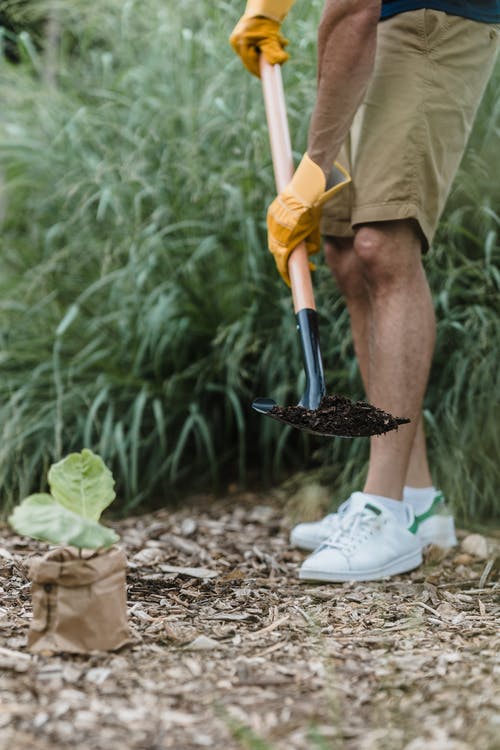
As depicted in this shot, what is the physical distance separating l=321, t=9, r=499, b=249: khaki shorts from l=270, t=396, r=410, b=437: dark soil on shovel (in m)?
0.43

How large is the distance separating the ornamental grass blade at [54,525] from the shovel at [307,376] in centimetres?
59

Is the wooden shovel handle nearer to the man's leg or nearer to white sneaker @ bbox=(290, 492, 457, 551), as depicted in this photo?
the man's leg

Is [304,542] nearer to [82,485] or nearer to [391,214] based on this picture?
[391,214]

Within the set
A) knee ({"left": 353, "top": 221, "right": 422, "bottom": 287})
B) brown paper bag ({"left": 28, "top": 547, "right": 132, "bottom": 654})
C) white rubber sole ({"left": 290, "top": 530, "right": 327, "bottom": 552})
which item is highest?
knee ({"left": 353, "top": 221, "right": 422, "bottom": 287})

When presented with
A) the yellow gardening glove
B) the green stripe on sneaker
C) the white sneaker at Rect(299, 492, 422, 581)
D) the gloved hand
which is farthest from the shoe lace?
the gloved hand

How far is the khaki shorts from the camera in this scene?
1863mm

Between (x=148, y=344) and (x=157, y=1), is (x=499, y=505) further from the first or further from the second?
(x=157, y=1)

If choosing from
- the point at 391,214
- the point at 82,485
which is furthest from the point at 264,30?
the point at 82,485

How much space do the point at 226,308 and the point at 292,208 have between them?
2.72 ft

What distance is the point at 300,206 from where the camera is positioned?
6.20 ft

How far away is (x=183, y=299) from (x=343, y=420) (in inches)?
44.1

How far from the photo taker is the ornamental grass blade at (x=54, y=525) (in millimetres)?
1173

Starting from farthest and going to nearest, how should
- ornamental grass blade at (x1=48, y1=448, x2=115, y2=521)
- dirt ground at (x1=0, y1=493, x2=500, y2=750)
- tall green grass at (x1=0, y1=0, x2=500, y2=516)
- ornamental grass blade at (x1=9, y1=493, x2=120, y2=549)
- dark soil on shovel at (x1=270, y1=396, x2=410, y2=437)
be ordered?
tall green grass at (x1=0, y1=0, x2=500, y2=516) < dark soil on shovel at (x1=270, y1=396, x2=410, y2=437) < ornamental grass blade at (x1=48, y1=448, x2=115, y2=521) < ornamental grass blade at (x1=9, y1=493, x2=120, y2=549) < dirt ground at (x1=0, y1=493, x2=500, y2=750)

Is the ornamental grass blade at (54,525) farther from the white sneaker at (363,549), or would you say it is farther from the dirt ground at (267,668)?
the white sneaker at (363,549)
